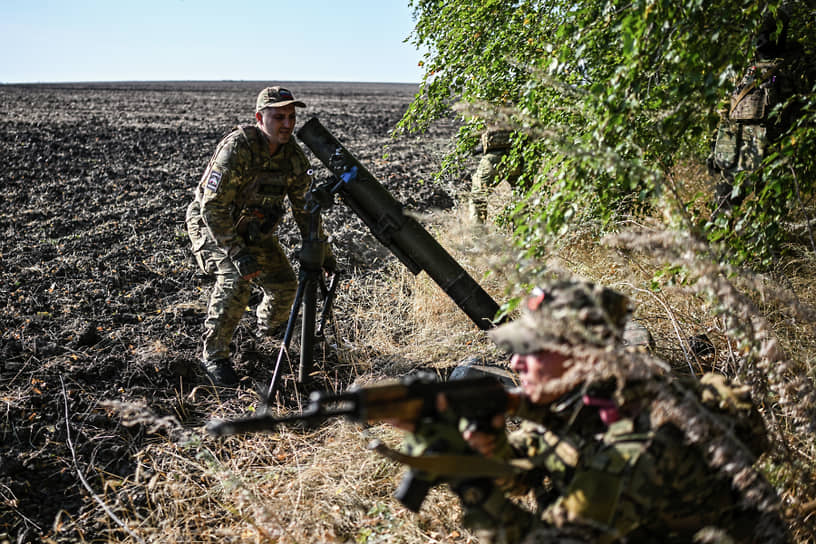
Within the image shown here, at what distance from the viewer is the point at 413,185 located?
28.0 ft

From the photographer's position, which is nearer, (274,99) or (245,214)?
(274,99)

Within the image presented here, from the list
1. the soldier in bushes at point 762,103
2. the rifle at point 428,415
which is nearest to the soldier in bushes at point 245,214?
the rifle at point 428,415

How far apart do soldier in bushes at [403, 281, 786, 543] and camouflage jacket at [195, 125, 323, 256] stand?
92.3 inches

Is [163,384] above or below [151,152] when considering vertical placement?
below

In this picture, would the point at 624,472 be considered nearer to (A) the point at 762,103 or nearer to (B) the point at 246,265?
(B) the point at 246,265

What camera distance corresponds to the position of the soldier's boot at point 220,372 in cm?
388

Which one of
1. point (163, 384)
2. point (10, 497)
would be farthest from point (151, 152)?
point (10, 497)

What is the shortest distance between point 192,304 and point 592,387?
399 centimetres

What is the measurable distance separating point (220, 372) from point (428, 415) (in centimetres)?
273

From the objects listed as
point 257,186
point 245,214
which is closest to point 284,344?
point 245,214

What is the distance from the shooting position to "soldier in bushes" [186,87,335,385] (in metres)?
3.72

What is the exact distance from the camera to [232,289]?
12.7 feet

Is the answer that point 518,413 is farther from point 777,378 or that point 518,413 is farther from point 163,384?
point 163,384

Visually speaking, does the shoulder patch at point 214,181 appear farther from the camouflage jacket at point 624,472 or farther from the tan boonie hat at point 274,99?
the camouflage jacket at point 624,472
